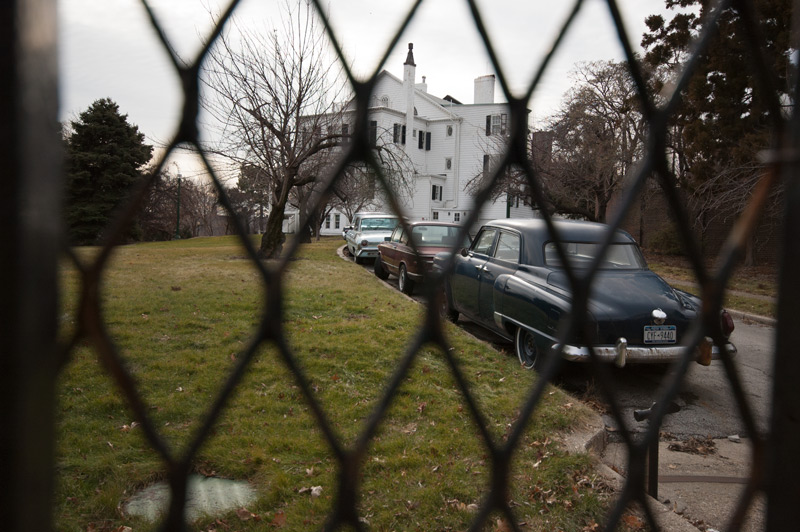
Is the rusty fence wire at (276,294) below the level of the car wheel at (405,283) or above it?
above

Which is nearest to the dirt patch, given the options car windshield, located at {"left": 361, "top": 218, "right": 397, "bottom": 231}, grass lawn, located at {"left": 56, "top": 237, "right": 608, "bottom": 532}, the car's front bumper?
grass lawn, located at {"left": 56, "top": 237, "right": 608, "bottom": 532}

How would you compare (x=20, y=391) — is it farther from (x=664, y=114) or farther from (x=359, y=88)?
(x=664, y=114)

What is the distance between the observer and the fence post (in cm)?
44

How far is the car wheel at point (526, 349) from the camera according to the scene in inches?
213

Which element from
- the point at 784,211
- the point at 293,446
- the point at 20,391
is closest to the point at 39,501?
the point at 20,391

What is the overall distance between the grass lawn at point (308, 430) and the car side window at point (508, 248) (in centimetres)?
106

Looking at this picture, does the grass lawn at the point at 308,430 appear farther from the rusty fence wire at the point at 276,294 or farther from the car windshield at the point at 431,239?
the car windshield at the point at 431,239

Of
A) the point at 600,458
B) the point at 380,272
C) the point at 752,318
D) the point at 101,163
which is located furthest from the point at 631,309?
the point at 380,272

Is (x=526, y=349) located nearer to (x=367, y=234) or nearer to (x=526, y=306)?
(x=526, y=306)

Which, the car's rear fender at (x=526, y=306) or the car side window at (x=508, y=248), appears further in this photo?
the car side window at (x=508, y=248)

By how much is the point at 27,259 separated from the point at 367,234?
1487cm

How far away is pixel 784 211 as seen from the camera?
827 mm

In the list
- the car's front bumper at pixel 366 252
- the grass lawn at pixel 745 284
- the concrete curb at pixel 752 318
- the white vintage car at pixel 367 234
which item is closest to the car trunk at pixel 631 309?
the grass lawn at pixel 745 284

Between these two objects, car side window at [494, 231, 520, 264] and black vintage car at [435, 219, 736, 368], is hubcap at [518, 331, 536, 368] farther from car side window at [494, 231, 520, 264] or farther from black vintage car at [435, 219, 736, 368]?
car side window at [494, 231, 520, 264]
